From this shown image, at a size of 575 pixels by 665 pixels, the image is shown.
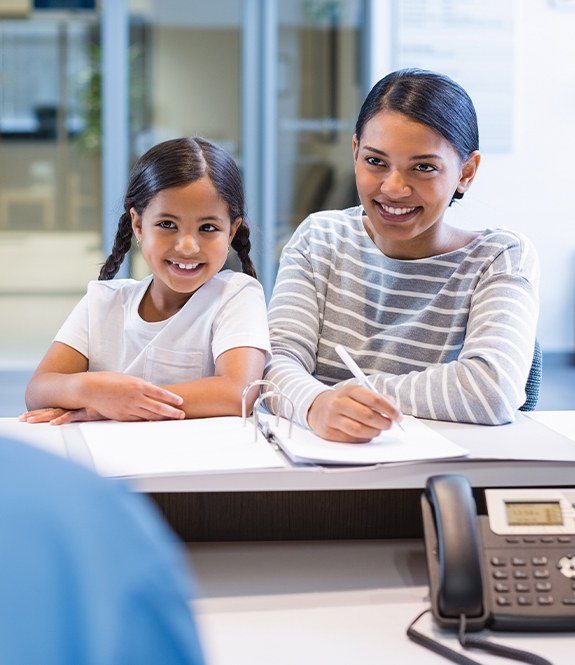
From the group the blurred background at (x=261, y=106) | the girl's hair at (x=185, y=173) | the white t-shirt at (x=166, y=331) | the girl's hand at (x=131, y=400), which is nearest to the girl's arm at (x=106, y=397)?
the girl's hand at (x=131, y=400)

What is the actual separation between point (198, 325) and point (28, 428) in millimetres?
421

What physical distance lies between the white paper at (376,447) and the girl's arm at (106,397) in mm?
176

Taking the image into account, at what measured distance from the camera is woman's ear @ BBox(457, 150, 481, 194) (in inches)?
66.9

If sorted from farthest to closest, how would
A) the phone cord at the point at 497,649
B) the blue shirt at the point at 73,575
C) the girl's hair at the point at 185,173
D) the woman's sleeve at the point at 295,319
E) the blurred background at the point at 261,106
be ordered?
the blurred background at the point at 261,106 < the girl's hair at the point at 185,173 < the woman's sleeve at the point at 295,319 < the phone cord at the point at 497,649 < the blue shirt at the point at 73,575

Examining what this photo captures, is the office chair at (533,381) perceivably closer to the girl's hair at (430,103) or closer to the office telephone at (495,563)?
the girl's hair at (430,103)

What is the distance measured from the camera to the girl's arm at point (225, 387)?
4.70 feet

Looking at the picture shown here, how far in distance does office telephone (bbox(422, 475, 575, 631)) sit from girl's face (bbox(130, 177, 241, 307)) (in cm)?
72

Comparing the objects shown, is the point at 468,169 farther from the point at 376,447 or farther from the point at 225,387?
the point at 376,447

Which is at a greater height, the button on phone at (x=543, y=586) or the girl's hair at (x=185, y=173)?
the girl's hair at (x=185, y=173)

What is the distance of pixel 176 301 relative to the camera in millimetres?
1749

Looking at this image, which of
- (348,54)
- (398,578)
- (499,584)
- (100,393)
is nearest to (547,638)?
(499,584)

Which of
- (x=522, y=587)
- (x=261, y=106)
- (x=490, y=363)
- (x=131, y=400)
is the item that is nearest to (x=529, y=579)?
(x=522, y=587)

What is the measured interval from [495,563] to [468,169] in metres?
0.85

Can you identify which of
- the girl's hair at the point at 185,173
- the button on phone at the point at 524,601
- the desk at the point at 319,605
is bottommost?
the desk at the point at 319,605
